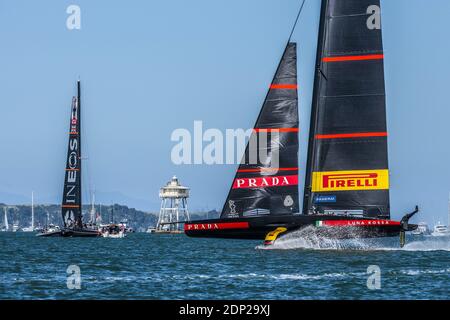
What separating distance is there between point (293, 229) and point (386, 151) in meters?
6.20

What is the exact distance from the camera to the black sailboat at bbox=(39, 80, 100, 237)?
355 feet

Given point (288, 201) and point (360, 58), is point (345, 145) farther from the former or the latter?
point (288, 201)

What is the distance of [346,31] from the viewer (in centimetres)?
5228

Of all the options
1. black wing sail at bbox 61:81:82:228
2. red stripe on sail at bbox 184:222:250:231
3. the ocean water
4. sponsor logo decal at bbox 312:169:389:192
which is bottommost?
the ocean water

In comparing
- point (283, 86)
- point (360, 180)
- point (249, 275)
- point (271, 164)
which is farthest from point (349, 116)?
point (249, 275)

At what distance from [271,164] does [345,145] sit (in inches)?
220

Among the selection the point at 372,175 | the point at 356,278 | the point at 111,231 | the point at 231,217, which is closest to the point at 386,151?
the point at 372,175

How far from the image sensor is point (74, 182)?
110 metres

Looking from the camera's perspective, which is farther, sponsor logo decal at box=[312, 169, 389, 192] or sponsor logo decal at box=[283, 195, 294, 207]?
sponsor logo decal at box=[283, 195, 294, 207]

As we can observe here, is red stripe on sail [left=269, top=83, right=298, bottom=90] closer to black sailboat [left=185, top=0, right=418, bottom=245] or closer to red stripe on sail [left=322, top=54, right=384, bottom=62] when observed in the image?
black sailboat [left=185, top=0, right=418, bottom=245]

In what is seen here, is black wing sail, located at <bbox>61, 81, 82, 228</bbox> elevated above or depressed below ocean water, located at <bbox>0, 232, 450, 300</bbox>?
above

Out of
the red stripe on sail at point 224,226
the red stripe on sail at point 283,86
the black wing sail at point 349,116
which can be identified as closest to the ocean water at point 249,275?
the red stripe on sail at point 224,226

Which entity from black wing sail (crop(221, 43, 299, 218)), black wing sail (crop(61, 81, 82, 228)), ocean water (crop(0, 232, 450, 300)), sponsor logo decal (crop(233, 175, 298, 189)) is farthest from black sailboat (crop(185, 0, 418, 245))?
black wing sail (crop(61, 81, 82, 228))

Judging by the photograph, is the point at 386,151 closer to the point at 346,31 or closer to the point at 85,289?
the point at 346,31
